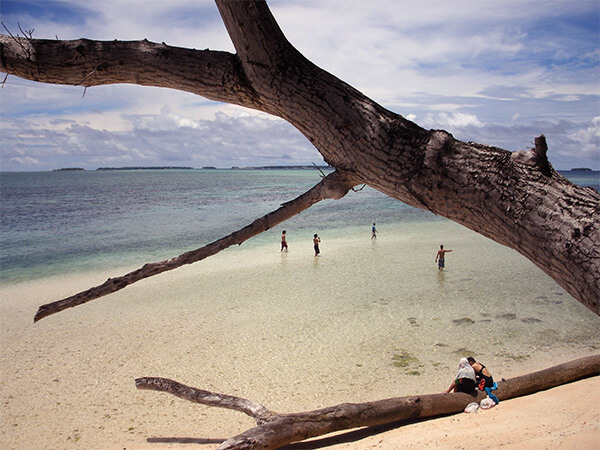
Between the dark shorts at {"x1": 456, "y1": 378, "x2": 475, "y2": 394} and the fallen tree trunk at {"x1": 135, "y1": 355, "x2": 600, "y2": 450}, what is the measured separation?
112mm

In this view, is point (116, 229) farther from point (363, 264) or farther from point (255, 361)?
point (255, 361)

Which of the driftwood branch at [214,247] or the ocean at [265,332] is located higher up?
the driftwood branch at [214,247]

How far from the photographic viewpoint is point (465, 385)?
6918 mm

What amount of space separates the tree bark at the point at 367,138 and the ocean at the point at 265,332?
6.55 m

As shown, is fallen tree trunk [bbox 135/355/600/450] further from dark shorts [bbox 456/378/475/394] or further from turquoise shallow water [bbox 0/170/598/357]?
turquoise shallow water [bbox 0/170/598/357]

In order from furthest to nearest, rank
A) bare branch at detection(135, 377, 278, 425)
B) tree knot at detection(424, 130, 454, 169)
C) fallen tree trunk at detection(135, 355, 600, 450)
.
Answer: bare branch at detection(135, 377, 278, 425), fallen tree trunk at detection(135, 355, 600, 450), tree knot at detection(424, 130, 454, 169)

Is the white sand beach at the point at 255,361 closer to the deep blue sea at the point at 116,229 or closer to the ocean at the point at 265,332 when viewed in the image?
the ocean at the point at 265,332

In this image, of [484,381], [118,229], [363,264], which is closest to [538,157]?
[484,381]

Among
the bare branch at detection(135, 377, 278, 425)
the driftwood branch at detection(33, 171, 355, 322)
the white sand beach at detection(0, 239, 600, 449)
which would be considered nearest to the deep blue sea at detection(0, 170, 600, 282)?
the white sand beach at detection(0, 239, 600, 449)

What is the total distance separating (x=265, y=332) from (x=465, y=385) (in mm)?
6061

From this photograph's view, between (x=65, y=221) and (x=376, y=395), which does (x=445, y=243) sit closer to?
(x=376, y=395)

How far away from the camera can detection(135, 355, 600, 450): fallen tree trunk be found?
4320mm

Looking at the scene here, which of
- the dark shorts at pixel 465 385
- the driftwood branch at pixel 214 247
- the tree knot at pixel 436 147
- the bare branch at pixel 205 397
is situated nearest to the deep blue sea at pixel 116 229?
the bare branch at pixel 205 397

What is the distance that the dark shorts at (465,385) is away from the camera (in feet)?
22.6
